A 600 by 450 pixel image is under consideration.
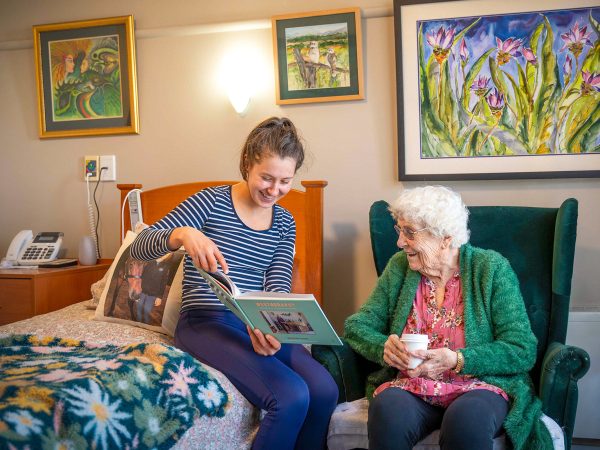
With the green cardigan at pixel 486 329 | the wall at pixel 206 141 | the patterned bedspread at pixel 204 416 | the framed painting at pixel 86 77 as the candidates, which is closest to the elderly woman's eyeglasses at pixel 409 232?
the green cardigan at pixel 486 329

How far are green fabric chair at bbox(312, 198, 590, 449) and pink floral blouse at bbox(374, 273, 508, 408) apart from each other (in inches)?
5.5

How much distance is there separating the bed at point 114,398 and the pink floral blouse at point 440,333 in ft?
1.51

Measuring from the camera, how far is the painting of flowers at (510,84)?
103 inches

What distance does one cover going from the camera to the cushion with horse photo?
7.70ft

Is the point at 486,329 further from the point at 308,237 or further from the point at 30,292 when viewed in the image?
the point at 30,292

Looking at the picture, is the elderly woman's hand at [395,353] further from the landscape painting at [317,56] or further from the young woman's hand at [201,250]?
the landscape painting at [317,56]

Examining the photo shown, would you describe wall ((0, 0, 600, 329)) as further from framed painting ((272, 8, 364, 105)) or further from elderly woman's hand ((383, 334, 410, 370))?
elderly woman's hand ((383, 334, 410, 370))

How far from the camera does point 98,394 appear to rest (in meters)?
1.43

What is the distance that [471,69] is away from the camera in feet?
8.89

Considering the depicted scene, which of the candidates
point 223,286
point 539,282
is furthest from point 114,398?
point 539,282

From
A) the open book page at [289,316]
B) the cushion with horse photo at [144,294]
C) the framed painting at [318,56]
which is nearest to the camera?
the open book page at [289,316]

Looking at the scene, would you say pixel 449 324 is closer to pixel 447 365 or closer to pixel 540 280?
pixel 447 365

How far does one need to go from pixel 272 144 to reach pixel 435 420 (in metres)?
0.93

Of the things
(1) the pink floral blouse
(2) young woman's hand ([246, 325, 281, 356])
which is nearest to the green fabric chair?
(1) the pink floral blouse
